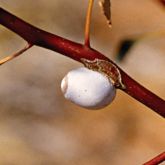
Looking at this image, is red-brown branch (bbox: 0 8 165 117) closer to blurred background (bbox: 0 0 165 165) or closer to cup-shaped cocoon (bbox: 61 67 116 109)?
cup-shaped cocoon (bbox: 61 67 116 109)

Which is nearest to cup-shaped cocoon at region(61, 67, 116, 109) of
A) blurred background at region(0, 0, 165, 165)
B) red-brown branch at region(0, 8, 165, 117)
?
red-brown branch at region(0, 8, 165, 117)

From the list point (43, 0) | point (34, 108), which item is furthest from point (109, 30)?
point (34, 108)

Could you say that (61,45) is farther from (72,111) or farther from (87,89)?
(72,111)

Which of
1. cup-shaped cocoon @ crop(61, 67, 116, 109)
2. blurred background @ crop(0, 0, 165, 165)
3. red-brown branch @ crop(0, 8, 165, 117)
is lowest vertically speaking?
blurred background @ crop(0, 0, 165, 165)

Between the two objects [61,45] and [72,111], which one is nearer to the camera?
[61,45]

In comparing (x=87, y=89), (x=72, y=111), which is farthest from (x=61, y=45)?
(x=72, y=111)

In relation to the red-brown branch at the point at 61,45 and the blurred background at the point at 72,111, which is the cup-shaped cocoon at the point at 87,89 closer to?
the red-brown branch at the point at 61,45
